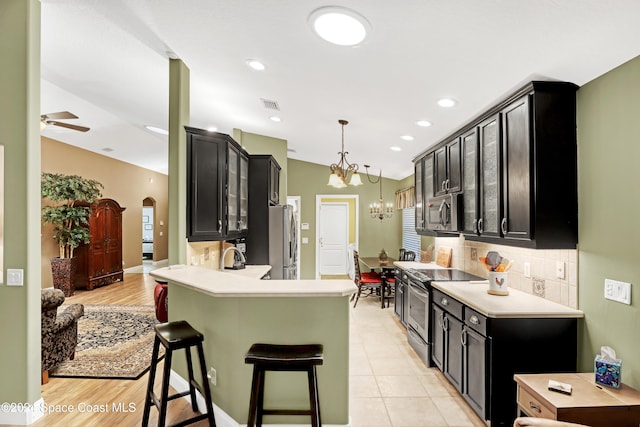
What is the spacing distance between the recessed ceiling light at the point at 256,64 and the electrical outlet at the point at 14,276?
2.27 meters

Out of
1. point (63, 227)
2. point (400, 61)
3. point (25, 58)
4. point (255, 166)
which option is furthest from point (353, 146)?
point (63, 227)

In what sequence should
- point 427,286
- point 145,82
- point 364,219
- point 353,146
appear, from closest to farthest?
point 427,286 → point 145,82 → point 353,146 → point 364,219

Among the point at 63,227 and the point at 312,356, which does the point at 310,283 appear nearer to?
the point at 312,356

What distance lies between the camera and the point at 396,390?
2.96 meters

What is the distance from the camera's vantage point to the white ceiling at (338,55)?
1.72 metres

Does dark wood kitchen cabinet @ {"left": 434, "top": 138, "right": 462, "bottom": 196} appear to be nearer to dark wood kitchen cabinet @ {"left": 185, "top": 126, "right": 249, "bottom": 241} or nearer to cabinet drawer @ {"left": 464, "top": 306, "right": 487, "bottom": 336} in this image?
cabinet drawer @ {"left": 464, "top": 306, "right": 487, "bottom": 336}

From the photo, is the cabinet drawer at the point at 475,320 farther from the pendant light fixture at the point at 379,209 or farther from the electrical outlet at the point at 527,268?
the pendant light fixture at the point at 379,209

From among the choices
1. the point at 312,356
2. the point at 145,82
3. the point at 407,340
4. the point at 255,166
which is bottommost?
the point at 407,340

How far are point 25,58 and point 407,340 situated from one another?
450cm

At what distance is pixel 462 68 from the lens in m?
2.26

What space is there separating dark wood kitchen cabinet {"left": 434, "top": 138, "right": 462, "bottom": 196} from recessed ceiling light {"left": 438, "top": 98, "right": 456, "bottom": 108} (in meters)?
0.53

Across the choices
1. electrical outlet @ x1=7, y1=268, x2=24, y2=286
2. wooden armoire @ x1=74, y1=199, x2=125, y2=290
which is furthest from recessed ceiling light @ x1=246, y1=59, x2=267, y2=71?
wooden armoire @ x1=74, y1=199, x2=125, y2=290

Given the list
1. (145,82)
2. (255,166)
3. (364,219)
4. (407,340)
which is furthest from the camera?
(364,219)

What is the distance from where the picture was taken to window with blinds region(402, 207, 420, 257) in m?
6.66
